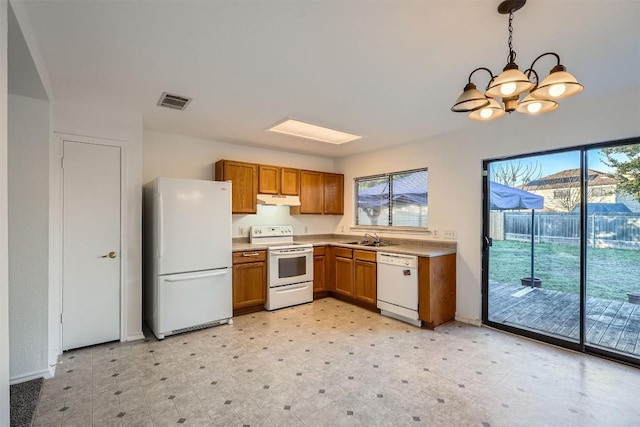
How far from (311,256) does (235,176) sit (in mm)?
1645

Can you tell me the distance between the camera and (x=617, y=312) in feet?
9.53

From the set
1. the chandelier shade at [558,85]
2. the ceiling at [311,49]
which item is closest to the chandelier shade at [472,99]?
the chandelier shade at [558,85]

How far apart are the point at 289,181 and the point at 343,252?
4.69 ft

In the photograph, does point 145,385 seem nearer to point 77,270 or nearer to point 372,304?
point 77,270

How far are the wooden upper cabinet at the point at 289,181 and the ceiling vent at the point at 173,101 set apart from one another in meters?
1.97

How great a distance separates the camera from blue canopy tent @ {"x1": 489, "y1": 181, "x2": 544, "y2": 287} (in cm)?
345

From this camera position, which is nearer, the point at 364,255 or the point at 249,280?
the point at 249,280

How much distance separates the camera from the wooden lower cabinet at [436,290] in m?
3.62

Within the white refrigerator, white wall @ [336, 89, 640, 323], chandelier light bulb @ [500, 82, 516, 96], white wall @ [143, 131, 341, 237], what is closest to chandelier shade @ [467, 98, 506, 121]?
chandelier light bulb @ [500, 82, 516, 96]

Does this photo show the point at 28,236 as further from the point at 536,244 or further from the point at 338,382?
the point at 536,244

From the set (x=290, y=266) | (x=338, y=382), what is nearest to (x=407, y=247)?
(x=290, y=266)

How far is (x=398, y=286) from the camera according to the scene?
392 cm

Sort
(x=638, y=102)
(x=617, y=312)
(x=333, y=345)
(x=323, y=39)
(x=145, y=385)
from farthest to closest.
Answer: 1. (x=333, y=345)
2. (x=617, y=312)
3. (x=638, y=102)
4. (x=145, y=385)
5. (x=323, y=39)

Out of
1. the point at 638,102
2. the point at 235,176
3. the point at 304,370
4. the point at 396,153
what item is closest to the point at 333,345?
the point at 304,370
